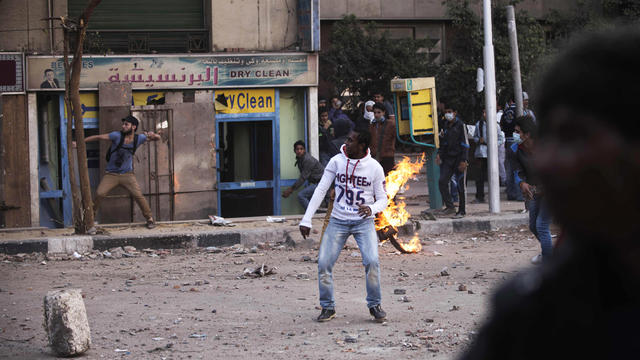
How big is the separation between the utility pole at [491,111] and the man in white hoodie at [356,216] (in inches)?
309

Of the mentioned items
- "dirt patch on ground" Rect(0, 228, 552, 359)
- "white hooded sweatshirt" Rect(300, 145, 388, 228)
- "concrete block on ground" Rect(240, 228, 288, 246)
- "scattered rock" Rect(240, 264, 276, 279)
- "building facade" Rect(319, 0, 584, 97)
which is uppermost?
"building facade" Rect(319, 0, 584, 97)

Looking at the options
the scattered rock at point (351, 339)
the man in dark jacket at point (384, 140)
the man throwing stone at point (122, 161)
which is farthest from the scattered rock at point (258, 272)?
the man in dark jacket at point (384, 140)

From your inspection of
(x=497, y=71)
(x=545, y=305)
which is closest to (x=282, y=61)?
(x=497, y=71)

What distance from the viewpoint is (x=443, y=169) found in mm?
15461

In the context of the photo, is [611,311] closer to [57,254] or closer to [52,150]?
[57,254]

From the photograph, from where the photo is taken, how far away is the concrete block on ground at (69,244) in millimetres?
12930

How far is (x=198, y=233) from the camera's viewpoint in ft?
44.7

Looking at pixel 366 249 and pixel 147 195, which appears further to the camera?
pixel 147 195

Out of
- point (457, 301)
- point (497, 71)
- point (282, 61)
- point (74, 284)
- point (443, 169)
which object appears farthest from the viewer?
point (497, 71)

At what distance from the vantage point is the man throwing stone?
1418cm

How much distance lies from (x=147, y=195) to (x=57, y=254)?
3.55 metres

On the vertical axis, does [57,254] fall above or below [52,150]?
below

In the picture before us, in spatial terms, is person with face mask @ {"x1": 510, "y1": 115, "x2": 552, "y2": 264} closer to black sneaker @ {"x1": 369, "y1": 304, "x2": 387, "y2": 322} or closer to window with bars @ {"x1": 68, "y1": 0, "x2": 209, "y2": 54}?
black sneaker @ {"x1": 369, "y1": 304, "x2": 387, "y2": 322}

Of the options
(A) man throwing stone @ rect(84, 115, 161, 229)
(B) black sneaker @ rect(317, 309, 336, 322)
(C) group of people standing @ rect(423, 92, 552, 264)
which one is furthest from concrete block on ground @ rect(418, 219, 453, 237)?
(B) black sneaker @ rect(317, 309, 336, 322)
